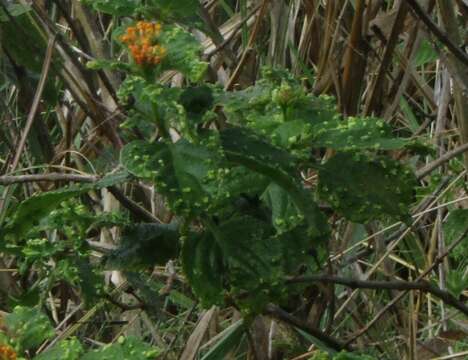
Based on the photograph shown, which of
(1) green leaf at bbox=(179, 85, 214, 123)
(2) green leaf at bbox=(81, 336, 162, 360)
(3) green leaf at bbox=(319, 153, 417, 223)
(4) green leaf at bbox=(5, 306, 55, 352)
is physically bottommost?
(3) green leaf at bbox=(319, 153, 417, 223)

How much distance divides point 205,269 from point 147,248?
0.35 ft

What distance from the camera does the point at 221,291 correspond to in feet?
3.46

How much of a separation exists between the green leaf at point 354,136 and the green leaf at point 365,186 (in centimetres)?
4

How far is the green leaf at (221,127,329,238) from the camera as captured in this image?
96cm

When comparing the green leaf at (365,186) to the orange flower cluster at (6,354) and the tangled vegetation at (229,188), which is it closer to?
the tangled vegetation at (229,188)

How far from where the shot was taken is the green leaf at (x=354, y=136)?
1008mm

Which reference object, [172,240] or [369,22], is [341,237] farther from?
[172,240]

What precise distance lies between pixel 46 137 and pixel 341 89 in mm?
498

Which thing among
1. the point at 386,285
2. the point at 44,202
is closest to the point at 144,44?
the point at 44,202

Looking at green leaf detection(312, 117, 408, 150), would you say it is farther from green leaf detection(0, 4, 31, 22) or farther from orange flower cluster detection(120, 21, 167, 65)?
green leaf detection(0, 4, 31, 22)

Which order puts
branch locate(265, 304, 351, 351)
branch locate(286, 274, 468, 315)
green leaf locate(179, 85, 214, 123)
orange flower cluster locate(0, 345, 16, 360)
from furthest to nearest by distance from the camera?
branch locate(265, 304, 351, 351) < branch locate(286, 274, 468, 315) < green leaf locate(179, 85, 214, 123) < orange flower cluster locate(0, 345, 16, 360)

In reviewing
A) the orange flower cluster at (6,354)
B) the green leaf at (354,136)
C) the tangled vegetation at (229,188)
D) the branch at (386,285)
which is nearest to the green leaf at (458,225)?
the tangled vegetation at (229,188)

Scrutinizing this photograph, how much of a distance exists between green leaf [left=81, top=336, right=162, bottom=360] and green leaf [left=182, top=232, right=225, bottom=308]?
0.45 feet

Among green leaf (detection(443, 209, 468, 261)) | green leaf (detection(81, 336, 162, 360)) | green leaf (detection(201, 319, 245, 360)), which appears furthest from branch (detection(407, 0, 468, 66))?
green leaf (detection(81, 336, 162, 360))
